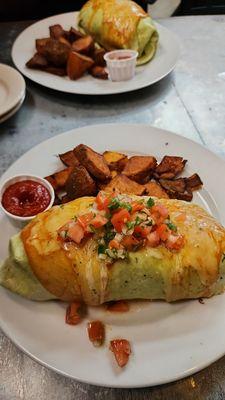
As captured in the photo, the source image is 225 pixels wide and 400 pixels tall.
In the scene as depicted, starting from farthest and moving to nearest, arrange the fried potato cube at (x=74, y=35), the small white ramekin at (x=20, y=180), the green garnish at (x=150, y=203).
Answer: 1. the fried potato cube at (x=74, y=35)
2. the small white ramekin at (x=20, y=180)
3. the green garnish at (x=150, y=203)

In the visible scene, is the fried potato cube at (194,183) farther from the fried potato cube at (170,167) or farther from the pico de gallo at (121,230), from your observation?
→ the pico de gallo at (121,230)

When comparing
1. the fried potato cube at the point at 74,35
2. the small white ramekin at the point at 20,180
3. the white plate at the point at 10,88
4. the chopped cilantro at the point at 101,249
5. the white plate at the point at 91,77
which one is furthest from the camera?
the fried potato cube at the point at 74,35

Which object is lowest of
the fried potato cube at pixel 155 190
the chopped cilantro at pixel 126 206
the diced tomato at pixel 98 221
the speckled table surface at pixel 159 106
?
the speckled table surface at pixel 159 106

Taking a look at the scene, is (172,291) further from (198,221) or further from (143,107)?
(143,107)

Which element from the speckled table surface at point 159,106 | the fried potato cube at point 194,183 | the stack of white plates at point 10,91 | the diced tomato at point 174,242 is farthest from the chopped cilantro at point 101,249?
the stack of white plates at point 10,91

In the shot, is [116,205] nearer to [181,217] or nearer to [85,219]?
[85,219]

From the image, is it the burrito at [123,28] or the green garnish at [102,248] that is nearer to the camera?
the green garnish at [102,248]
